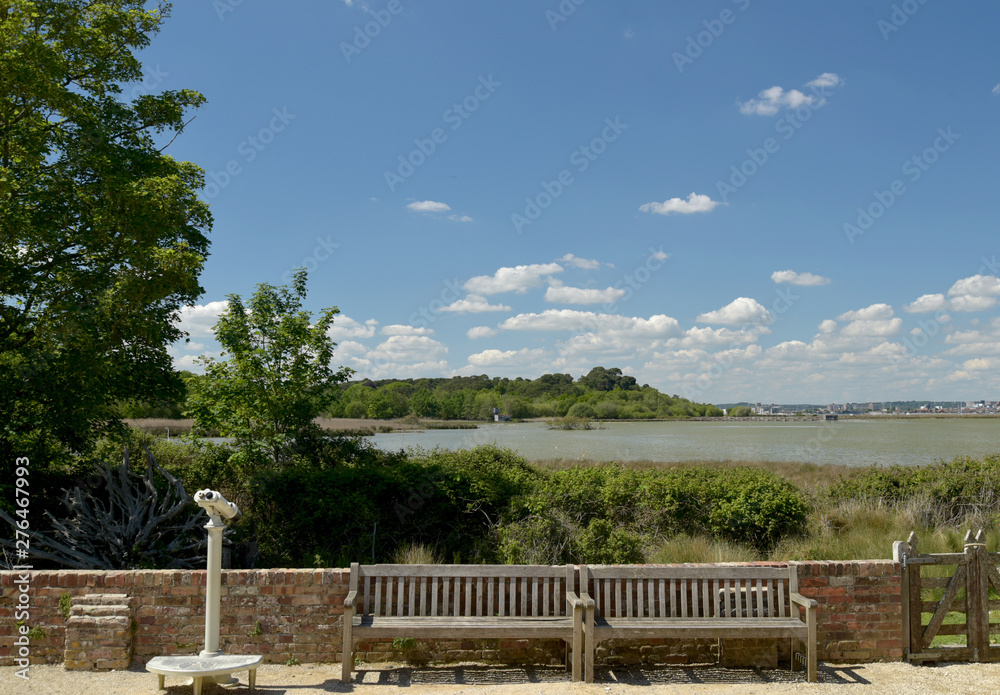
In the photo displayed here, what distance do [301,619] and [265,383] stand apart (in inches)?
234

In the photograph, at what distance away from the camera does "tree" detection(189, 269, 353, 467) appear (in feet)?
34.1

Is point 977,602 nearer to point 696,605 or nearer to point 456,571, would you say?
point 696,605

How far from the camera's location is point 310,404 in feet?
34.6

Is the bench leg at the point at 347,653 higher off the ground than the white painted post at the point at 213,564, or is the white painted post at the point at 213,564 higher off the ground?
the white painted post at the point at 213,564

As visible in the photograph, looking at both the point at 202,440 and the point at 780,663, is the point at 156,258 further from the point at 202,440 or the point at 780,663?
the point at 780,663

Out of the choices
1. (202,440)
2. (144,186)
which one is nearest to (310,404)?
(202,440)

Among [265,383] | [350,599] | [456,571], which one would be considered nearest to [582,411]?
[265,383]

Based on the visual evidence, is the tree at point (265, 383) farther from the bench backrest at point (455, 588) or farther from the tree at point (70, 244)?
the bench backrest at point (455, 588)

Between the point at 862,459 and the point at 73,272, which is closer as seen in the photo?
the point at 73,272

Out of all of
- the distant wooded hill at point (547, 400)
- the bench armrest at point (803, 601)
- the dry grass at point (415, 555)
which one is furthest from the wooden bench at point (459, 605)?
the distant wooded hill at point (547, 400)

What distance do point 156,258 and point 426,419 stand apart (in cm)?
4722

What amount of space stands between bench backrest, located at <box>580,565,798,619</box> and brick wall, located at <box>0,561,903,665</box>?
0.81 feet

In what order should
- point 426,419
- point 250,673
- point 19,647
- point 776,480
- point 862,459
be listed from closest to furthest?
point 250,673 < point 19,647 < point 776,480 < point 862,459 < point 426,419

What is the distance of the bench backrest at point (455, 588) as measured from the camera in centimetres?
529
